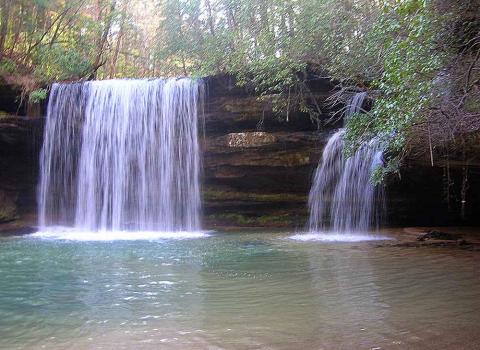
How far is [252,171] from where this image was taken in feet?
53.0

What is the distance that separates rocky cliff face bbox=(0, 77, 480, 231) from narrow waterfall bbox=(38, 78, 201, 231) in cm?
59

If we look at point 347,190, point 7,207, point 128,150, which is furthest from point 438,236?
point 7,207

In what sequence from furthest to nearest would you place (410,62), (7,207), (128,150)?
(7,207)
(128,150)
(410,62)

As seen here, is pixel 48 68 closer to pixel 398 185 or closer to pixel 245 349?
pixel 398 185

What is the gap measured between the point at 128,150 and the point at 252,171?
4.48 metres

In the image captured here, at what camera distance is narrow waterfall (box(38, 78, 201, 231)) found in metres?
16.8

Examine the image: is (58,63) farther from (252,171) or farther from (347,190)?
(347,190)

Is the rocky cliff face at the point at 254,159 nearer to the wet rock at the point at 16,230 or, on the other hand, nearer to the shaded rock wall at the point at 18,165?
the wet rock at the point at 16,230

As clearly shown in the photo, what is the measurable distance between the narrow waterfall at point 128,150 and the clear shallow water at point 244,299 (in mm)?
6443

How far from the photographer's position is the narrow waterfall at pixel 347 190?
14031mm

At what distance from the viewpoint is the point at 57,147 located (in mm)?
17031

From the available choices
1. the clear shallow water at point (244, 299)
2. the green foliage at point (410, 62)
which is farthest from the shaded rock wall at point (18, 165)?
the green foliage at point (410, 62)

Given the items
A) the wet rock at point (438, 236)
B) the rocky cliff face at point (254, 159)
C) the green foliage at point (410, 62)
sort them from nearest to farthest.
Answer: the green foliage at point (410, 62)
the wet rock at point (438, 236)
the rocky cliff face at point (254, 159)

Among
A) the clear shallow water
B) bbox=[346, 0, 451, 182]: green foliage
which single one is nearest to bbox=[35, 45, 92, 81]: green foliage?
the clear shallow water
